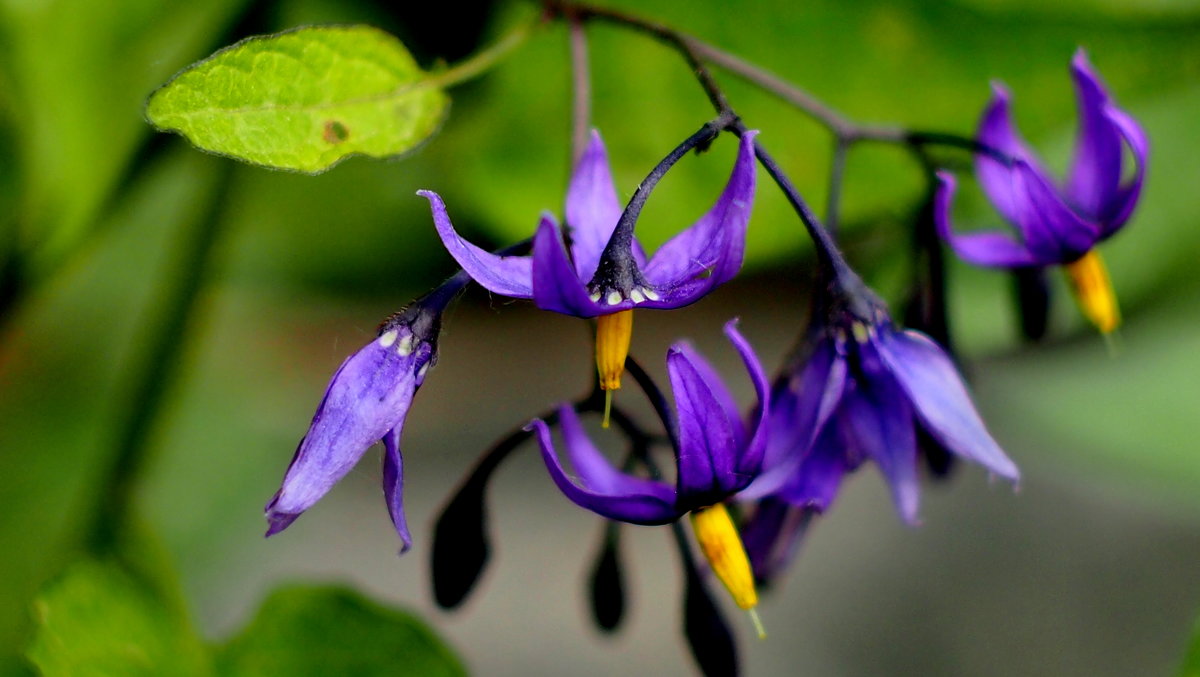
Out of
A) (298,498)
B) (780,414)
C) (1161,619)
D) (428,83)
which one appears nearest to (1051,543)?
(1161,619)

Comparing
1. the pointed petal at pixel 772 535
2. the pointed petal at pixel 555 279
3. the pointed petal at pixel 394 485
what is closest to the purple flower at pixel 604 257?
the pointed petal at pixel 555 279

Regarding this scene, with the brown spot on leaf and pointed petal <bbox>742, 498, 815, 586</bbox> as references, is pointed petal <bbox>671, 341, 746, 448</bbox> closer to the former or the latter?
pointed petal <bbox>742, 498, 815, 586</bbox>

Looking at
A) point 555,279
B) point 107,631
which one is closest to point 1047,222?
point 555,279

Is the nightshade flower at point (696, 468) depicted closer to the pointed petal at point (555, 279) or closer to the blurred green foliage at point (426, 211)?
the pointed petal at point (555, 279)

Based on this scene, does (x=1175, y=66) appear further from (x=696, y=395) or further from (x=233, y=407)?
(x=233, y=407)

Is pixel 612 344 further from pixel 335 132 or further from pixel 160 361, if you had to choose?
pixel 160 361

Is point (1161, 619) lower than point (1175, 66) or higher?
lower

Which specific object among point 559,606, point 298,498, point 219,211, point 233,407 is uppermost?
point 298,498
